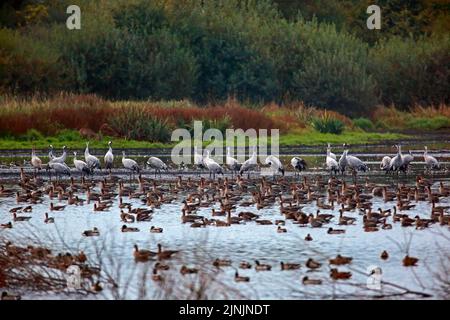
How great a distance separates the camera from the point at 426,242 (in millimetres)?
18656

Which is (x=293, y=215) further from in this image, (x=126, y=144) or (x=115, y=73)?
(x=115, y=73)

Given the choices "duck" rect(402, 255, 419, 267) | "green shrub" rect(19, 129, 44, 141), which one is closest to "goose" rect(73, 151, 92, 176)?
"green shrub" rect(19, 129, 44, 141)

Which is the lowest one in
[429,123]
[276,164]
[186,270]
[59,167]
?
[429,123]

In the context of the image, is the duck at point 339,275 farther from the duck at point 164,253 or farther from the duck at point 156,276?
the duck at point 164,253

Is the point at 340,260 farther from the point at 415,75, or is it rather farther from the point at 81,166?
the point at 415,75

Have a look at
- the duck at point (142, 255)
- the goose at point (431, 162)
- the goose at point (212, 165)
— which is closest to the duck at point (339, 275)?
the duck at point (142, 255)

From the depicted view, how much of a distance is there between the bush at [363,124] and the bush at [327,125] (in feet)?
9.21

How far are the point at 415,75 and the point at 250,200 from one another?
30.6 metres

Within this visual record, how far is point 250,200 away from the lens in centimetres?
2391

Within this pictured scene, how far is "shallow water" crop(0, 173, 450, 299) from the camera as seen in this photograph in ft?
49.0

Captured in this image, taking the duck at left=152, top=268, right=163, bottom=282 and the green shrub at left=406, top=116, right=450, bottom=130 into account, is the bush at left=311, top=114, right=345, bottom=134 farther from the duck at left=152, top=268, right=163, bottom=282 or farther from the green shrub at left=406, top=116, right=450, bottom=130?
the duck at left=152, top=268, right=163, bottom=282

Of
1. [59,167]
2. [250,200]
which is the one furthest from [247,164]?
[250,200]

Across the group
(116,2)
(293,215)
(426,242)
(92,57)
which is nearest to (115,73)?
(92,57)

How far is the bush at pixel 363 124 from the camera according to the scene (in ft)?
152
